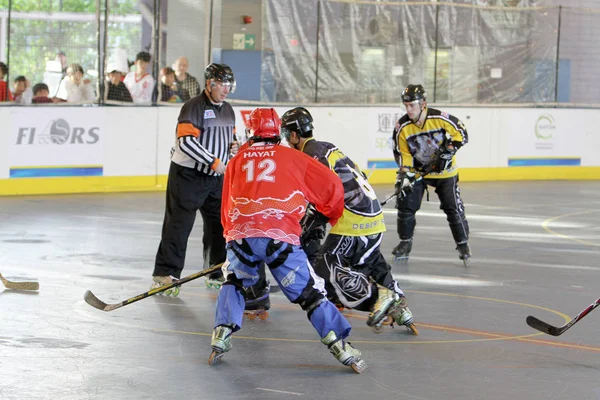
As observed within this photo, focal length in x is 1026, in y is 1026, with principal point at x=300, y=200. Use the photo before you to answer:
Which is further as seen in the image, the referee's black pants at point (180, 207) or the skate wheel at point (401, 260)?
the skate wheel at point (401, 260)

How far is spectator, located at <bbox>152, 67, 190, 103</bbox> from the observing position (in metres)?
15.4

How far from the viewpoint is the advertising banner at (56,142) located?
14.0 metres

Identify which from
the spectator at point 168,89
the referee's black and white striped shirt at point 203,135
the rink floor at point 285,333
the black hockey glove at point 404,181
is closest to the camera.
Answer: the rink floor at point 285,333

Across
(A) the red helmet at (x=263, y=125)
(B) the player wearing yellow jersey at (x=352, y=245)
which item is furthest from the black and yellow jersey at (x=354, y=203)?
(A) the red helmet at (x=263, y=125)

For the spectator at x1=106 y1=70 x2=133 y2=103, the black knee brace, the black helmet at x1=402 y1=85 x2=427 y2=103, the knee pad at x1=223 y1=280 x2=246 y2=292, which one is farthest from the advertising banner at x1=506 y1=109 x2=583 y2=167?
the knee pad at x1=223 y1=280 x2=246 y2=292

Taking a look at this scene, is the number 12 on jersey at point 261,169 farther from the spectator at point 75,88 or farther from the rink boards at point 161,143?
the spectator at point 75,88

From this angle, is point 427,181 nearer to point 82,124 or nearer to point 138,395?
point 138,395

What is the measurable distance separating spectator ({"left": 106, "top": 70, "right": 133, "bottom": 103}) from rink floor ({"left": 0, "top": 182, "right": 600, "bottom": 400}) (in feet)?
12.8

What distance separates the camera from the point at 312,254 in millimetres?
7625

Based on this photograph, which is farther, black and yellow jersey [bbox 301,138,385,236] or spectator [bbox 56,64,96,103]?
spectator [bbox 56,64,96,103]

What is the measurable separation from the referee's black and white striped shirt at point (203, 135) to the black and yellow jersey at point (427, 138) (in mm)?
2240

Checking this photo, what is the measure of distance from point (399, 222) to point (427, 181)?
Result: 516mm

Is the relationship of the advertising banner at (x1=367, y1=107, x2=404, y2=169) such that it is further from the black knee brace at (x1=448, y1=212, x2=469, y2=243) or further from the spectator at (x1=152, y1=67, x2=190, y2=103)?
the black knee brace at (x1=448, y1=212, x2=469, y2=243)

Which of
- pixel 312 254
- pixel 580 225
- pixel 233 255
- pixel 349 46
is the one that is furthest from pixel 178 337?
pixel 349 46
